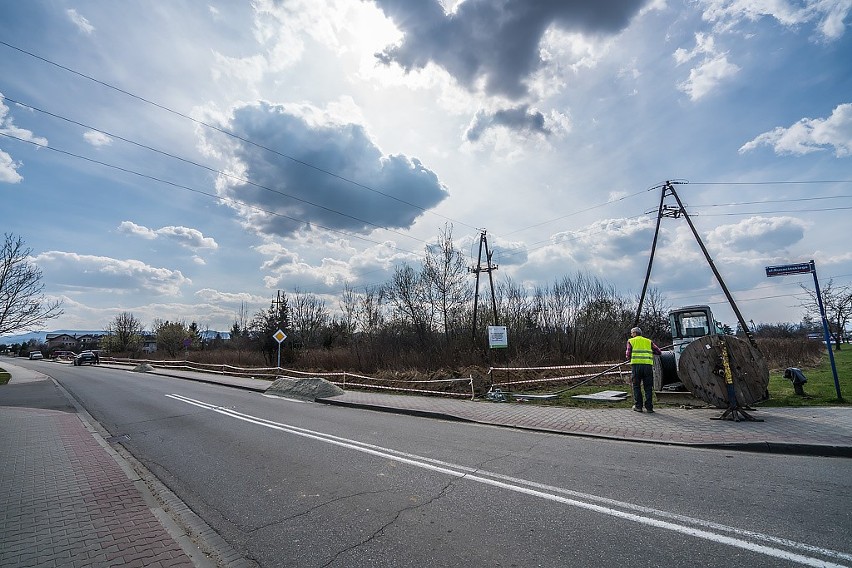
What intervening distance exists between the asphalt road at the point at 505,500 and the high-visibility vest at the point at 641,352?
2.77 metres

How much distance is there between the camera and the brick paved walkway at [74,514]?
12.0 ft

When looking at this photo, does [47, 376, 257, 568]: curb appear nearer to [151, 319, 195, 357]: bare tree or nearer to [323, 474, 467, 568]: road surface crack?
[323, 474, 467, 568]: road surface crack

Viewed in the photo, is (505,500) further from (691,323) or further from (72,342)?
(72,342)

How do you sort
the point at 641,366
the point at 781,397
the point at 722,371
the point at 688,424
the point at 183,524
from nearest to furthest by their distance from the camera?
the point at 183,524 < the point at 688,424 < the point at 722,371 < the point at 641,366 < the point at 781,397

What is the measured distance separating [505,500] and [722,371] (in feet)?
22.1

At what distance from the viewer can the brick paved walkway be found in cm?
365

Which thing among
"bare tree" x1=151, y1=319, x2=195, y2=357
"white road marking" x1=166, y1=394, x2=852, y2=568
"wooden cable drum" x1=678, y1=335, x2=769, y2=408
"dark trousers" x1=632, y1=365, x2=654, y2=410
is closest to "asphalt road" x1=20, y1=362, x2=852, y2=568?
"white road marking" x1=166, y1=394, x2=852, y2=568

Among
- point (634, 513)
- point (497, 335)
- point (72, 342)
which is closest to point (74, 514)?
point (634, 513)

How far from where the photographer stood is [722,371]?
28.5 ft

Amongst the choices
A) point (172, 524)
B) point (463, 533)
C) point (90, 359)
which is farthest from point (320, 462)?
point (90, 359)

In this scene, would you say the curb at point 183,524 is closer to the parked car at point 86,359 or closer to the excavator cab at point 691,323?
the excavator cab at point 691,323

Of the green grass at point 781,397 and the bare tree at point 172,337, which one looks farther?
the bare tree at point 172,337

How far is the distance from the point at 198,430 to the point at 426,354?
12.8 meters

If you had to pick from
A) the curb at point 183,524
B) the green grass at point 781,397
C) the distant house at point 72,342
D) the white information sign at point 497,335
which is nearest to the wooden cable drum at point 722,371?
the green grass at point 781,397
